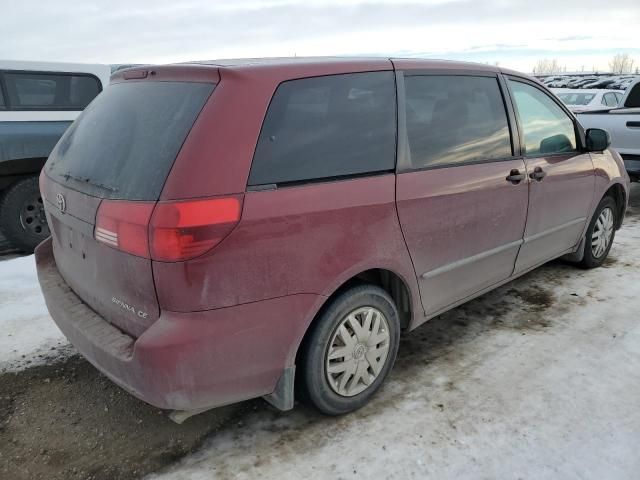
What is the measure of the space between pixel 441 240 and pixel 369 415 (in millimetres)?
995

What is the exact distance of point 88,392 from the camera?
2902 mm

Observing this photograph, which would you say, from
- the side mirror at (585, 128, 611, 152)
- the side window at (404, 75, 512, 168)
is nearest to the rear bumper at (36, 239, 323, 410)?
the side window at (404, 75, 512, 168)

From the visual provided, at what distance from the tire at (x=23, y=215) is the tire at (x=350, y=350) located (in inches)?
161

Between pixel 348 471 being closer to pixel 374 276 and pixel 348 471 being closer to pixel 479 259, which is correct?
pixel 374 276

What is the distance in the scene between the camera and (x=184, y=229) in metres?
1.93

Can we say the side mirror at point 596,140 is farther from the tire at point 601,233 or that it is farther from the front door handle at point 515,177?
the front door handle at point 515,177

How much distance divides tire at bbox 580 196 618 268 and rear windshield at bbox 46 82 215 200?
11.9 ft

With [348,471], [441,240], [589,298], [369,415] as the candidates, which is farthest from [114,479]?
[589,298]

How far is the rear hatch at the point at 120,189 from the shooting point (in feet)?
6.68

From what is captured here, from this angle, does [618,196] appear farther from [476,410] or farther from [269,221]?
[269,221]

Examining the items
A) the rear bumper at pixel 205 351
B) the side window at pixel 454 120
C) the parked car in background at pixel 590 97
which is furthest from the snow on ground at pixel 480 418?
the parked car in background at pixel 590 97

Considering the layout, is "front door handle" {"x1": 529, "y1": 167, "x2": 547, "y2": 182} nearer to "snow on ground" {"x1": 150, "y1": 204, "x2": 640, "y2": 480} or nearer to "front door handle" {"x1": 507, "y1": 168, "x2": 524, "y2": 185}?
"front door handle" {"x1": 507, "y1": 168, "x2": 524, "y2": 185}

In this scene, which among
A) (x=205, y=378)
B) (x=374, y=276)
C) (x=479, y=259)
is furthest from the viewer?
(x=479, y=259)

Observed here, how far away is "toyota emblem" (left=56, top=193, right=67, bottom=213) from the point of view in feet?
8.09
